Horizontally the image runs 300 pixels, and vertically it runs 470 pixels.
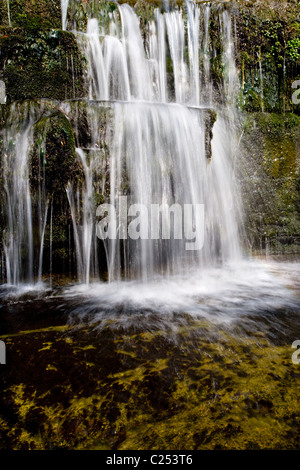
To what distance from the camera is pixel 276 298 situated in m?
4.02

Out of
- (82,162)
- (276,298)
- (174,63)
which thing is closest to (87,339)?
(276,298)

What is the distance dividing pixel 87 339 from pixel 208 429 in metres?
1.48

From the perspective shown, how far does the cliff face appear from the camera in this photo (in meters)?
5.95

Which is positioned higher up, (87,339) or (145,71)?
(145,71)

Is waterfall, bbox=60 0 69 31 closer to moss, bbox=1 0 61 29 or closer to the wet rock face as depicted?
moss, bbox=1 0 61 29

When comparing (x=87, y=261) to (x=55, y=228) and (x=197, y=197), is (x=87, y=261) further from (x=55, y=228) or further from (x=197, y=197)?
(x=197, y=197)

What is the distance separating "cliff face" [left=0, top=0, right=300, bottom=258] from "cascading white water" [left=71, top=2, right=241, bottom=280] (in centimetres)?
37

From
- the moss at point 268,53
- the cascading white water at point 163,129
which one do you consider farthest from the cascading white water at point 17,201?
the moss at point 268,53

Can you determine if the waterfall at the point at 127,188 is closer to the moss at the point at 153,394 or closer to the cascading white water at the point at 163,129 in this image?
the cascading white water at the point at 163,129

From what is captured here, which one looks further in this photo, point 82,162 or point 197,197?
point 197,197

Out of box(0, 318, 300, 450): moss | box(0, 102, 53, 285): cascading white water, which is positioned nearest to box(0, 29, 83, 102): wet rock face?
box(0, 102, 53, 285): cascading white water

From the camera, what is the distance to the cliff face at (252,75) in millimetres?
5949

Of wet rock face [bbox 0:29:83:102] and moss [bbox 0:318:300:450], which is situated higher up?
wet rock face [bbox 0:29:83:102]
